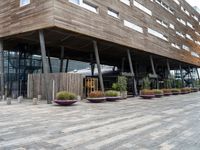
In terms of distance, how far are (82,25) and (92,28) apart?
154 centimetres

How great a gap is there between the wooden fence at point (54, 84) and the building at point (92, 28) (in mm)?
1393

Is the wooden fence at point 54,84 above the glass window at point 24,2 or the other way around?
the other way around

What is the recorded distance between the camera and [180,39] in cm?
4734

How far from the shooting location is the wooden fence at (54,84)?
840 inches

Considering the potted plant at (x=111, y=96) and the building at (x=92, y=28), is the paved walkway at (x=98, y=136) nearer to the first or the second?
the building at (x=92, y=28)

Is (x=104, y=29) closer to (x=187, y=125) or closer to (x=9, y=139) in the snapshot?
(x=187, y=125)

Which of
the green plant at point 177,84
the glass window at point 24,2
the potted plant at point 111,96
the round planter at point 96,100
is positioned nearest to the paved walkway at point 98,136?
the round planter at point 96,100

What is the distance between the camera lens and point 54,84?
21594mm

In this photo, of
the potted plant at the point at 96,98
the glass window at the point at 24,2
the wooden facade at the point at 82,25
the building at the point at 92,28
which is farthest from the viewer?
the glass window at the point at 24,2

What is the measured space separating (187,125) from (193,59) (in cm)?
4686

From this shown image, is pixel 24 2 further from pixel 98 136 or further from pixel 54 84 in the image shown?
pixel 98 136

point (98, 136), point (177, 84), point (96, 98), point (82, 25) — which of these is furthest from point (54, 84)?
point (177, 84)

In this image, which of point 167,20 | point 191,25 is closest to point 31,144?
point 167,20

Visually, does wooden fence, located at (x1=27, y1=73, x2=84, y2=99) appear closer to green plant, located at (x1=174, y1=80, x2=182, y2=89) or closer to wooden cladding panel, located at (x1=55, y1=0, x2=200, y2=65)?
wooden cladding panel, located at (x1=55, y1=0, x2=200, y2=65)
